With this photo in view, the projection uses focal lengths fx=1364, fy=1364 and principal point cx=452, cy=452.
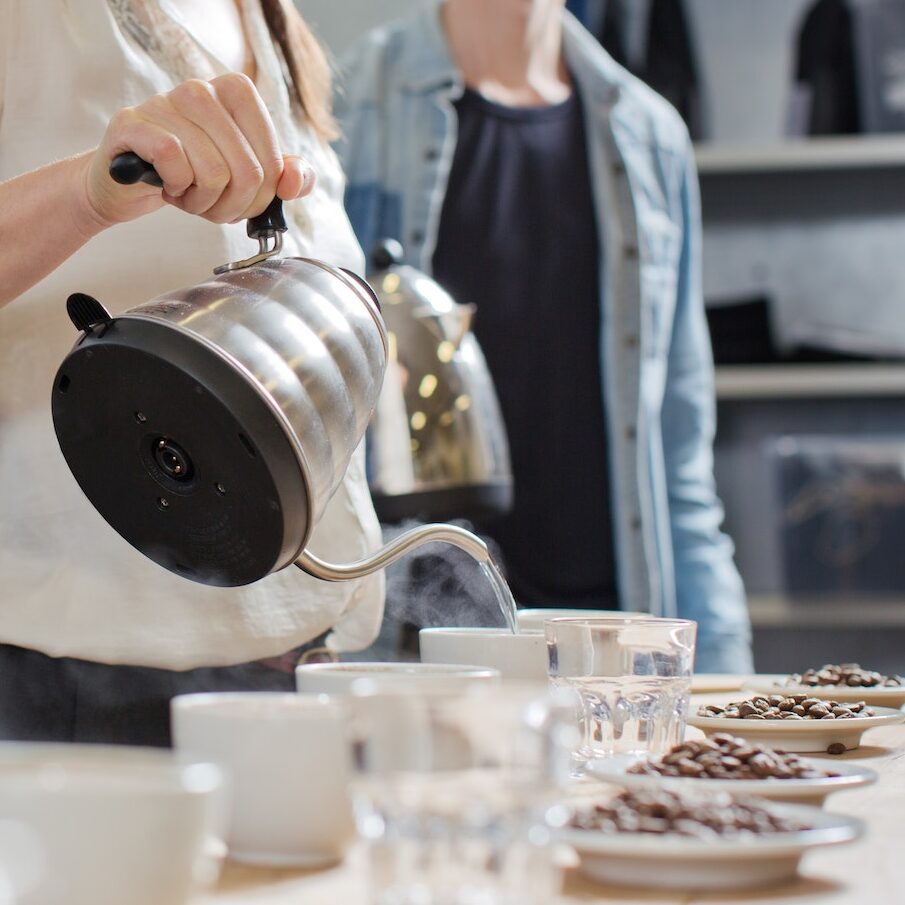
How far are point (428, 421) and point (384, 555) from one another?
83cm

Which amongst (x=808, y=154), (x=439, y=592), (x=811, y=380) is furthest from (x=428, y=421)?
(x=808, y=154)

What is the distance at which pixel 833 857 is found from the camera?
530 millimetres

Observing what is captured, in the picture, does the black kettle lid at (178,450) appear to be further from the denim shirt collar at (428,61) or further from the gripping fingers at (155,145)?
the denim shirt collar at (428,61)

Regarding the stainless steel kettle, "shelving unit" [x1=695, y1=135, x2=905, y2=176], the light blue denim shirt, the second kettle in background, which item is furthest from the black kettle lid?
"shelving unit" [x1=695, y1=135, x2=905, y2=176]

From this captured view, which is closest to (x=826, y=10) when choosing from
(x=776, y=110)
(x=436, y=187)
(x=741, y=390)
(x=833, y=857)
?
(x=776, y=110)

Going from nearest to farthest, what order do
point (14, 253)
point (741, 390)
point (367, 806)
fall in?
point (367, 806) → point (14, 253) → point (741, 390)

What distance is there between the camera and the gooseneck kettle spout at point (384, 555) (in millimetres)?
772

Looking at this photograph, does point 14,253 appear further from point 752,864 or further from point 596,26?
point 596,26

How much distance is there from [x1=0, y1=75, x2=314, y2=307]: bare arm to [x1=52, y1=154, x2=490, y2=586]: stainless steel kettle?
0.02 m

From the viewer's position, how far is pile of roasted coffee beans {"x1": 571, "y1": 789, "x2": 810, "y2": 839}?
0.49 m

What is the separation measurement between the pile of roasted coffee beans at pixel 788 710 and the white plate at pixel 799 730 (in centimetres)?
1

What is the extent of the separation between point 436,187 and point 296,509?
1.42 meters

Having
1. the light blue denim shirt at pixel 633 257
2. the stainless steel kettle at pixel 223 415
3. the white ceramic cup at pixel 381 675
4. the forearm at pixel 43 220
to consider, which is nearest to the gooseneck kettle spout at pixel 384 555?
the stainless steel kettle at pixel 223 415

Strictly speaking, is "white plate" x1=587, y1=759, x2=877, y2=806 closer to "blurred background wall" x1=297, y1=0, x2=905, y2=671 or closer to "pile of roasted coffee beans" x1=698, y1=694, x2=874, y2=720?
"pile of roasted coffee beans" x1=698, y1=694, x2=874, y2=720
